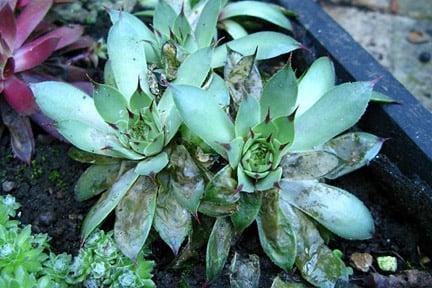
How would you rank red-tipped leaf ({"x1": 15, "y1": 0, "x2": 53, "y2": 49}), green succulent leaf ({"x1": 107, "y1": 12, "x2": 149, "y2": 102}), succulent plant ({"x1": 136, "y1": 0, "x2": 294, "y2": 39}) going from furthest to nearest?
succulent plant ({"x1": 136, "y1": 0, "x2": 294, "y2": 39}) < red-tipped leaf ({"x1": 15, "y1": 0, "x2": 53, "y2": 49}) < green succulent leaf ({"x1": 107, "y1": 12, "x2": 149, "y2": 102})

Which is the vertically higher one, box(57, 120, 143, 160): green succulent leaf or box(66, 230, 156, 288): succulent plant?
box(57, 120, 143, 160): green succulent leaf

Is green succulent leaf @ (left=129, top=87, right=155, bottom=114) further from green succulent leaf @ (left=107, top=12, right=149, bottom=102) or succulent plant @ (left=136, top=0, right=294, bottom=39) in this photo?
succulent plant @ (left=136, top=0, right=294, bottom=39)

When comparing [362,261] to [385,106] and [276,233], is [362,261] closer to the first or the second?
[276,233]

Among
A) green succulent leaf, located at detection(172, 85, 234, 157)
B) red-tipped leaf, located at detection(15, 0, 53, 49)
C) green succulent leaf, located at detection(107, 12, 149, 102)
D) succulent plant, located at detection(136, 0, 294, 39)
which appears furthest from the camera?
succulent plant, located at detection(136, 0, 294, 39)

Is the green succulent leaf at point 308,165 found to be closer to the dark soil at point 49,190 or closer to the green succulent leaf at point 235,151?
the green succulent leaf at point 235,151

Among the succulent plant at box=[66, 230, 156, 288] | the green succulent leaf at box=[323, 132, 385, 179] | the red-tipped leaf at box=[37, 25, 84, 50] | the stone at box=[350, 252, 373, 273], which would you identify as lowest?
the stone at box=[350, 252, 373, 273]

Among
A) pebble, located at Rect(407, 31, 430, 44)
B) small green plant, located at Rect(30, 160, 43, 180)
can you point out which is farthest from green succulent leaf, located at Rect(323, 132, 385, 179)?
pebble, located at Rect(407, 31, 430, 44)

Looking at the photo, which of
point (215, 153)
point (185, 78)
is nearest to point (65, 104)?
point (185, 78)

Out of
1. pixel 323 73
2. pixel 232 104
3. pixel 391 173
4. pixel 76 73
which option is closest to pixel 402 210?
pixel 391 173
